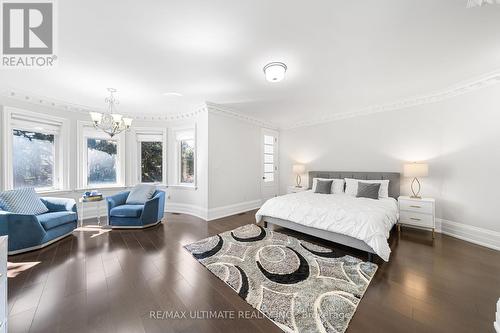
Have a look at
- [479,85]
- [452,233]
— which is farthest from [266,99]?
[452,233]

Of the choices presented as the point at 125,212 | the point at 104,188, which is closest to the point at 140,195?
the point at 125,212

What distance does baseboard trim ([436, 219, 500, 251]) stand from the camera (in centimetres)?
278

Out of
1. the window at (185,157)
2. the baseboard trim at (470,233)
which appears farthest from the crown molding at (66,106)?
Answer: the baseboard trim at (470,233)

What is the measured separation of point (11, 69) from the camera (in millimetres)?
2588

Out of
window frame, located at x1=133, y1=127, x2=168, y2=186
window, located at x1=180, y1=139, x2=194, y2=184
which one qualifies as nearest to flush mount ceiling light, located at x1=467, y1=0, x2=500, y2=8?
window, located at x1=180, y1=139, x2=194, y2=184

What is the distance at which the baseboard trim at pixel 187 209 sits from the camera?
4.39m

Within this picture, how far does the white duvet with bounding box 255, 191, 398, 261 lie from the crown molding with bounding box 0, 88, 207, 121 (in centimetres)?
287

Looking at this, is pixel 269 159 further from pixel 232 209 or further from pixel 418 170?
pixel 418 170

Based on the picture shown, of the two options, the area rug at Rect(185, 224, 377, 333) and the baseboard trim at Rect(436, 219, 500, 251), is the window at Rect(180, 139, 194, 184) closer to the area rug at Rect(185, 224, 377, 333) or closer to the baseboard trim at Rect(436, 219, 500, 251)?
the area rug at Rect(185, 224, 377, 333)

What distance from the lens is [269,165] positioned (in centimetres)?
589

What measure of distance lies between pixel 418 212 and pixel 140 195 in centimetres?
556

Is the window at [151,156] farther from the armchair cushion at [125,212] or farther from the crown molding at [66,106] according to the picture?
the armchair cushion at [125,212]

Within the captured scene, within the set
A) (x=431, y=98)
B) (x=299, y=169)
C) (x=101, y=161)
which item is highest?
(x=431, y=98)

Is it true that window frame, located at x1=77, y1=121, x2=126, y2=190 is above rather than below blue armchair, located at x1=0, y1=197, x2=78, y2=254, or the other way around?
above
